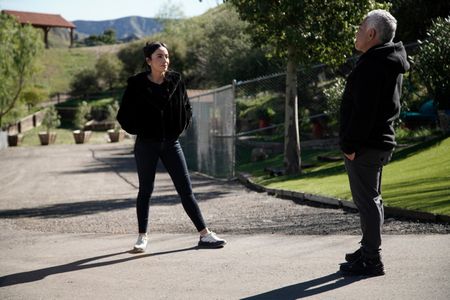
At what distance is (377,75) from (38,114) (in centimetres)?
6316

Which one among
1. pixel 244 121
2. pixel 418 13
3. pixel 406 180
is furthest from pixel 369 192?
pixel 244 121

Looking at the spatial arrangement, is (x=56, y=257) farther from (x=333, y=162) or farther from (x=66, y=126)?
(x=66, y=126)

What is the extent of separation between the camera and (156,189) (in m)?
16.5

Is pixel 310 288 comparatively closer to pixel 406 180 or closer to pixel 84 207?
pixel 406 180

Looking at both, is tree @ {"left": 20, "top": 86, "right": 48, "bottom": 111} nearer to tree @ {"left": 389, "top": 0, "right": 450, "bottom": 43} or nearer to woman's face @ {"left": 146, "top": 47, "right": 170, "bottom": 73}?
tree @ {"left": 389, "top": 0, "right": 450, "bottom": 43}

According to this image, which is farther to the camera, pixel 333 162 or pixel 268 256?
pixel 333 162

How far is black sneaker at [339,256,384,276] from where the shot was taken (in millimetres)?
5422

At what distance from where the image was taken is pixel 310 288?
17.0ft

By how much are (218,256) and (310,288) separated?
1.50m

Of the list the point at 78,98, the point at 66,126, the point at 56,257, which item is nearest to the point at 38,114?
the point at 66,126

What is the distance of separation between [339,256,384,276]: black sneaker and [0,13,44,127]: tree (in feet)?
153

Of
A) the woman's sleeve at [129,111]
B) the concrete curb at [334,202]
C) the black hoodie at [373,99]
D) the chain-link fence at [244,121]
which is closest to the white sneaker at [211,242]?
the woman's sleeve at [129,111]

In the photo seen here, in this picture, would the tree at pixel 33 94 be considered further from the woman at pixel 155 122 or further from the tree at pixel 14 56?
the woman at pixel 155 122

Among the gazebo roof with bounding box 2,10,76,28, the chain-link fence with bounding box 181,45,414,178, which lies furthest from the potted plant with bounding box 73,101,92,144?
the gazebo roof with bounding box 2,10,76,28
